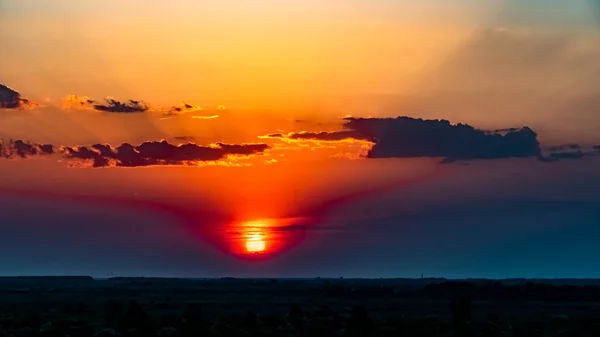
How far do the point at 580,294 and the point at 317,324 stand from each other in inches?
3230

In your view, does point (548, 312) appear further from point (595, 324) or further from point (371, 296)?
point (371, 296)

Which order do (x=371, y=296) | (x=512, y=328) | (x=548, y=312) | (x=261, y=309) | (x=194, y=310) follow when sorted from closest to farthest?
(x=512, y=328) → (x=194, y=310) → (x=548, y=312) → (x=261, y=309) → (x=371, y=296)

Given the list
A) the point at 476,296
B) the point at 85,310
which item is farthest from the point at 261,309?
the point at 476,296

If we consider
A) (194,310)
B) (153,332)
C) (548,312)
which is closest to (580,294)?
(548,312)

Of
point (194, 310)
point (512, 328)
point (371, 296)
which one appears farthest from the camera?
point (371, 296)

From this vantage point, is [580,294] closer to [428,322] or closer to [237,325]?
[428,322]

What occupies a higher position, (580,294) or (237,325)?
(580,294)

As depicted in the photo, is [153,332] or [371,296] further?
[371,296]

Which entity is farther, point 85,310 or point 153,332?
point 85,310

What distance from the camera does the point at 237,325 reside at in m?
71.2

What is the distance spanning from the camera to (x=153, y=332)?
6194 centimetres

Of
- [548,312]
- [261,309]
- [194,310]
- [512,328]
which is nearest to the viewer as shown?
[512,328]

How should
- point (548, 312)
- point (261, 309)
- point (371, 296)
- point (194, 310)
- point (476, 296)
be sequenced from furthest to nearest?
point (371, 296) → point (476, 296) → point (261, 309) → point (548, 312) → point (194, 310)

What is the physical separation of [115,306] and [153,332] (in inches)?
690
